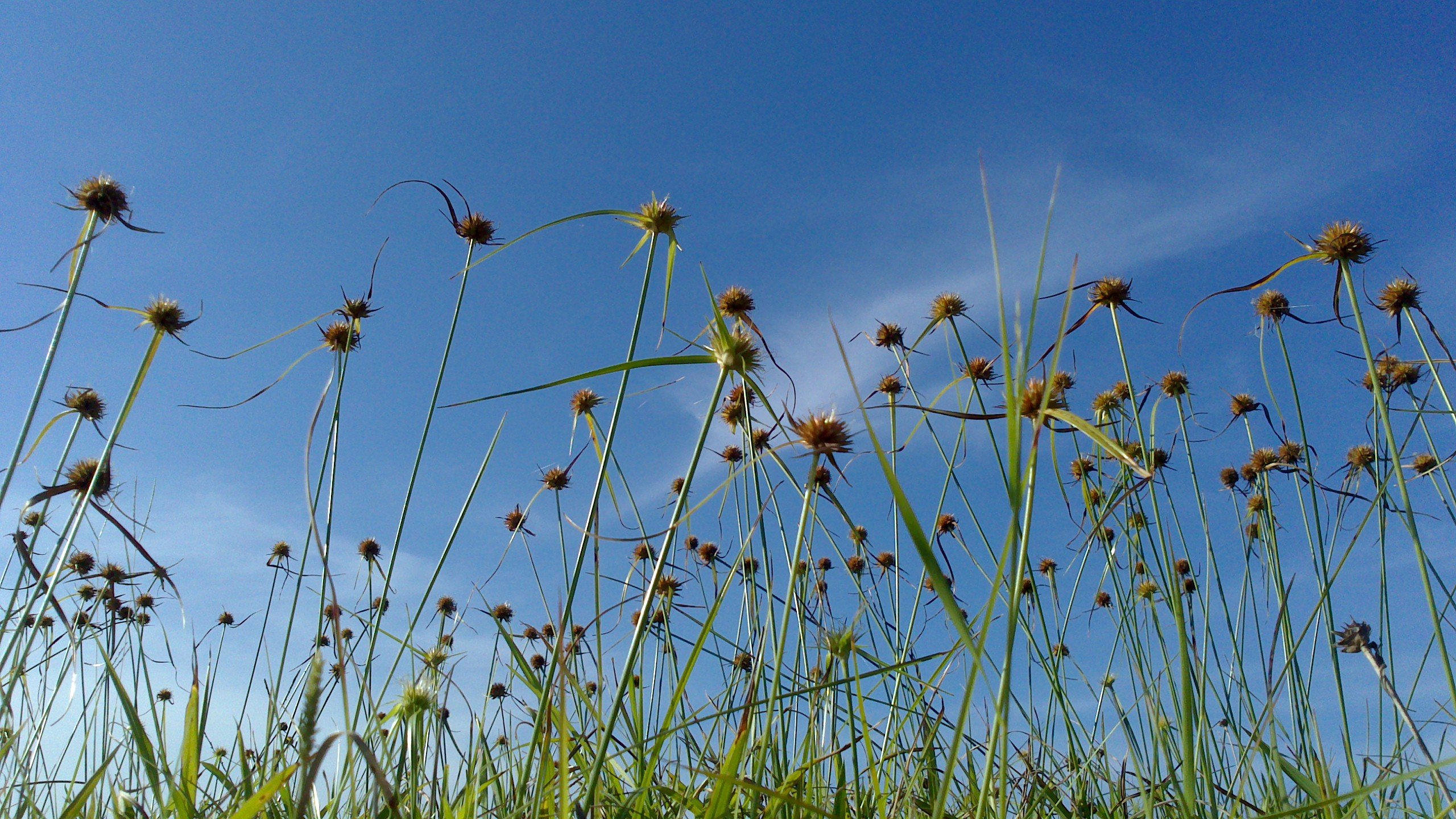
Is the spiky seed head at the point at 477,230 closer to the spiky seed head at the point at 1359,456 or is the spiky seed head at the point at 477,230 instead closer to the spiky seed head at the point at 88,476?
the spiky seed head at the point at 88,476

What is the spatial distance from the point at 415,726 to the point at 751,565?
1084 millimetres

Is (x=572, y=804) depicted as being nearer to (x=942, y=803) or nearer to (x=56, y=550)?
(x=942, y=803)

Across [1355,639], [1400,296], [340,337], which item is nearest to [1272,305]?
[1400,296]

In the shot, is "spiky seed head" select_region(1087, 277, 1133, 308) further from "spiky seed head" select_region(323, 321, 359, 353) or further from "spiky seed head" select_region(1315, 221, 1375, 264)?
"spiky seed head" select_region(323, 321, 359, 353)

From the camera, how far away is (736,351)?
112 cm

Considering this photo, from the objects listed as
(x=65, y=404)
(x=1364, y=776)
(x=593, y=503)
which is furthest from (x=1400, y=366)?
(x=65, y=404)

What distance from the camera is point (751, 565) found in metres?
2.47

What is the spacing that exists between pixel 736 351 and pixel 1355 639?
1398 mm

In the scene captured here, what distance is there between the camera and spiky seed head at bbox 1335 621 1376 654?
153 centimetres

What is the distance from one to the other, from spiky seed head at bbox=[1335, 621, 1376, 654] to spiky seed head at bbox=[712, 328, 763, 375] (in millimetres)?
1269

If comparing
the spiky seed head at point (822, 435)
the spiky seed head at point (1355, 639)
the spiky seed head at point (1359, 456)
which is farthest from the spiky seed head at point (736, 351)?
the spiky seed head at point (1359, 456)

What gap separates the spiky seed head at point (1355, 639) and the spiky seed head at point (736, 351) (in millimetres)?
1269

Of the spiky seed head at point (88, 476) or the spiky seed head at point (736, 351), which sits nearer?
the spiky seed head at point (736, 351)

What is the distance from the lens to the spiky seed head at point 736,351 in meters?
1.06
